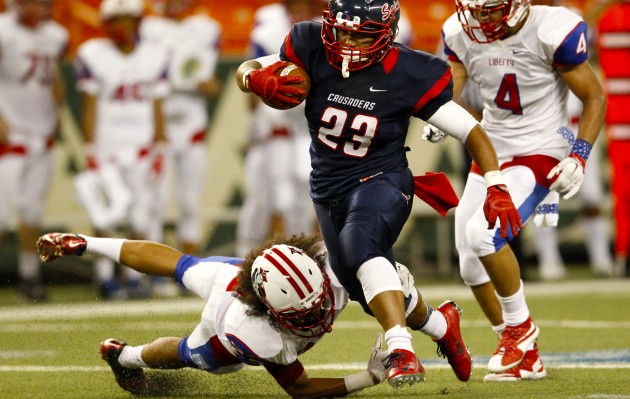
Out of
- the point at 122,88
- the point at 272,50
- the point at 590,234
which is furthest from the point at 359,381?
the point at 590,234

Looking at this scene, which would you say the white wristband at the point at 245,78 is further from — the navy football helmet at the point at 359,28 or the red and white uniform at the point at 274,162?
the red and white uniform at the point at 274,162

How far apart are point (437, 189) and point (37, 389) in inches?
72.8

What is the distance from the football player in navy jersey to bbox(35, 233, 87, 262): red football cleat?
3.29 ft

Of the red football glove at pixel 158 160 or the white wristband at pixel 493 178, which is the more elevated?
the white wristband at pixel 493 178

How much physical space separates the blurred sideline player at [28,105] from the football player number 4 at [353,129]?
15.9 ft

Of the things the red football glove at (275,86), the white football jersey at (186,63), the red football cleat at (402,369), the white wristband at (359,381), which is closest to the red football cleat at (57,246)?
the red football glove at (275,86)

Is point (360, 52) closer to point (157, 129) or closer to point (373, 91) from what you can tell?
point (373, 91)

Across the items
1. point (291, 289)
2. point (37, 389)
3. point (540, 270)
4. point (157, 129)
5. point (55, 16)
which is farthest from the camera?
point (55, 16)

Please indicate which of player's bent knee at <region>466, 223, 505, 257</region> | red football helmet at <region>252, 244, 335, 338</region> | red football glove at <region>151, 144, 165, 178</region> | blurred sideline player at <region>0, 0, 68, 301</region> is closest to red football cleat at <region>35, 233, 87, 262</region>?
red football helmet at <region>252, 244, 335, 338</region>

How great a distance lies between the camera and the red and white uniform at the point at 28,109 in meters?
9.48

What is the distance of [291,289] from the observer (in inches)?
182

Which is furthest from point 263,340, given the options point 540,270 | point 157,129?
point 540,270

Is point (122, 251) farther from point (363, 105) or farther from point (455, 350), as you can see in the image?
point (455, 350)

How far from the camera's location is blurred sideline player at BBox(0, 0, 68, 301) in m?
9.47
